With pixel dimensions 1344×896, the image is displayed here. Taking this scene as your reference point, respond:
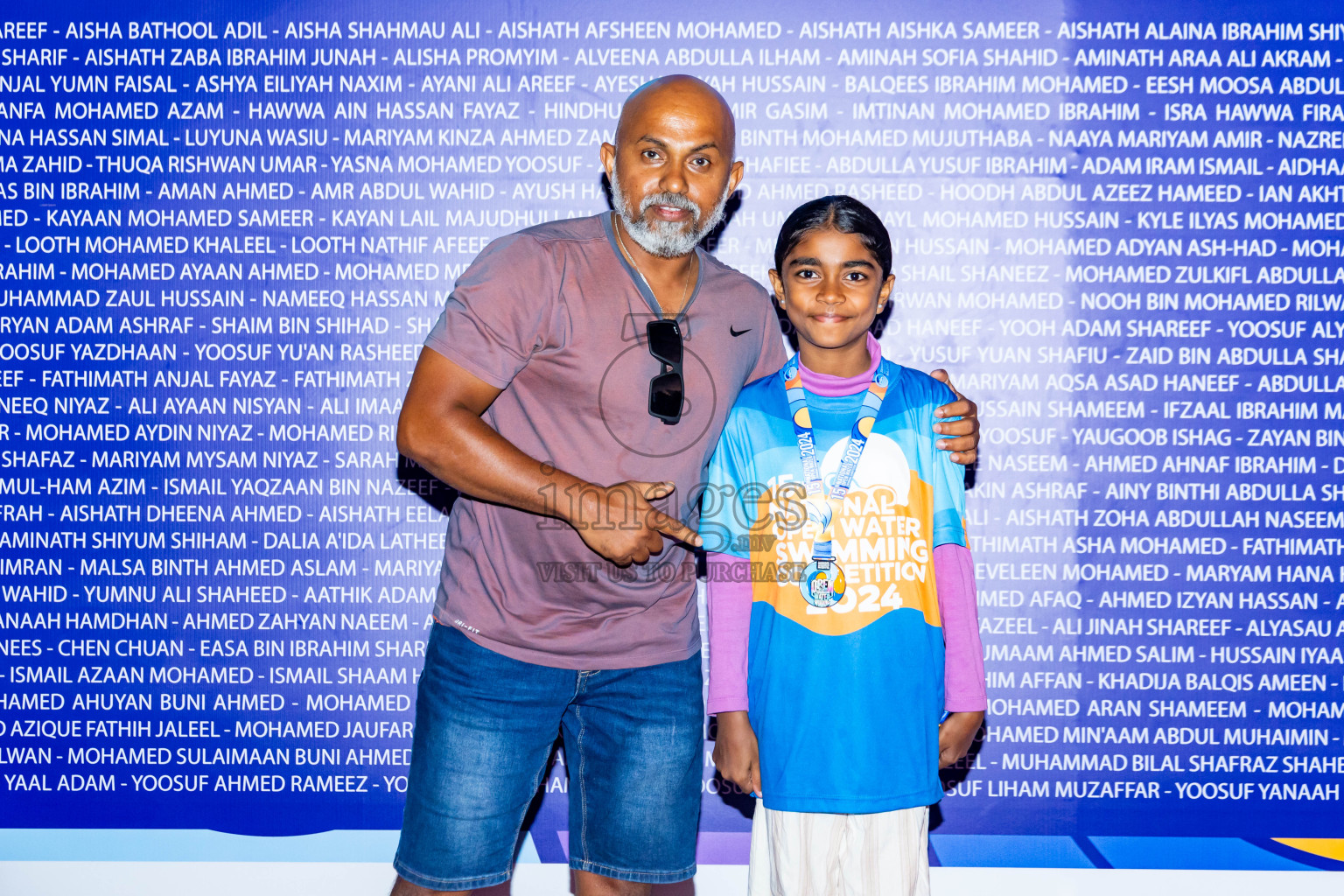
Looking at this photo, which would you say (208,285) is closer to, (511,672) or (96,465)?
(96,465)

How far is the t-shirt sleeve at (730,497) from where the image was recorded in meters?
1.79

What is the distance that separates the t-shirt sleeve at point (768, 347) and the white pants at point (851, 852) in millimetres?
957

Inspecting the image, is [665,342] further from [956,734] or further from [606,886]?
[606,886]

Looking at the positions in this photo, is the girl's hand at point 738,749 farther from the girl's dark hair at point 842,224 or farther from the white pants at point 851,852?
the girl's dark hair at point 842,224

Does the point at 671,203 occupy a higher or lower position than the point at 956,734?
higher

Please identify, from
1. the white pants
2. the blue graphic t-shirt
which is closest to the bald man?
the blue graphic t-shirt

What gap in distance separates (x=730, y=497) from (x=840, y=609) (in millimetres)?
312

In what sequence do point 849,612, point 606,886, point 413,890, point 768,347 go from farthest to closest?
point 768,347 → point 606,886 → point 413,890 → point 849,612

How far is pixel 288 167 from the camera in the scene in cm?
253

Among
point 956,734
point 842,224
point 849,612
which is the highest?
point 842,224

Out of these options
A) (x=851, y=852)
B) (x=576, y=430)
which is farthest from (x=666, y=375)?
(x=851, y=852)

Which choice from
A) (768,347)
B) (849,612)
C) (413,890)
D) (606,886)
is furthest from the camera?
(768,347)

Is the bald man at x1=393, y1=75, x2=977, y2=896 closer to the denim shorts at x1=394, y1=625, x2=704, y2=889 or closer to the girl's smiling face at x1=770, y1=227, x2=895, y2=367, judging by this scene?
the denim shorts at x1=394, y1=625, x2=704, y2=889

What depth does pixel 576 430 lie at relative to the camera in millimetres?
1859
